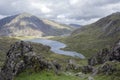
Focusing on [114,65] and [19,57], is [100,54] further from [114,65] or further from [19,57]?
[19,57]

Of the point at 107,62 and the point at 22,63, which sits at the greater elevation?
the point at 22,63

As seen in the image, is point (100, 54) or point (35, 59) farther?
point (100, 54)

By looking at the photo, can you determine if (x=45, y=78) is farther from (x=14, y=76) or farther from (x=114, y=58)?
(x=114, y=58)

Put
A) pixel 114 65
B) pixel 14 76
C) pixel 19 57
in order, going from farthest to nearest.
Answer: pixel 114 65, pixel 19 57, pixel 14 76

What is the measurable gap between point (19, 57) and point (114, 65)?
26.3m

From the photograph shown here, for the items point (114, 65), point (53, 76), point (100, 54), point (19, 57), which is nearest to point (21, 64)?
point (19, 57)

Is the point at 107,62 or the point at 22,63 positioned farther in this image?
the point at 107,62

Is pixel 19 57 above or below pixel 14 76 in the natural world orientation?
above

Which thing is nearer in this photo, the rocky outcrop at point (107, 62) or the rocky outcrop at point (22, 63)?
the rocky outcrop at point (22, 63)

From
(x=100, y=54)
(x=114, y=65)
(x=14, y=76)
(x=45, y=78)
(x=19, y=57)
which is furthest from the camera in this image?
(x=100, y=54)

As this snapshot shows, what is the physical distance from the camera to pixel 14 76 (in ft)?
164

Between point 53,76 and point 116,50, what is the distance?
4904 cm

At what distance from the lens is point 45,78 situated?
151 feet

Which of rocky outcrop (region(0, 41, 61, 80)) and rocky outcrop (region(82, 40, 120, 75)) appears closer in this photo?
rocky outcrop (region(0, 41, 61, 80))
